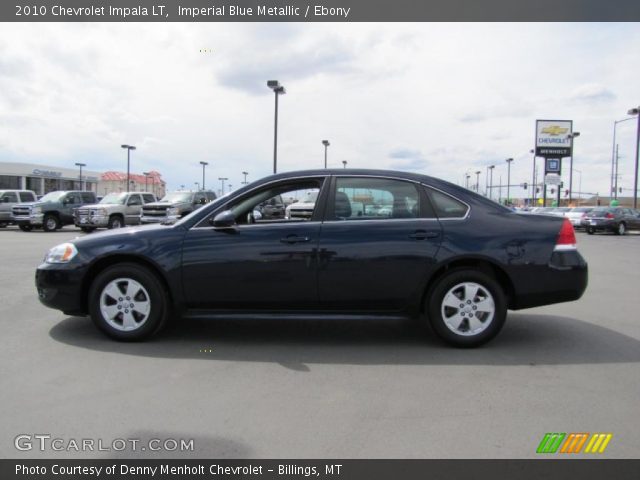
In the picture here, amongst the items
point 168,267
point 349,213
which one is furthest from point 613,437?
point 168,267

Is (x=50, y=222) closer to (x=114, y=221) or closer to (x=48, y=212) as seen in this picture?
(x=48, y=212)

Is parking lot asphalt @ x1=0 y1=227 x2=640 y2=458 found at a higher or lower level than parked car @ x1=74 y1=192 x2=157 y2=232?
lower

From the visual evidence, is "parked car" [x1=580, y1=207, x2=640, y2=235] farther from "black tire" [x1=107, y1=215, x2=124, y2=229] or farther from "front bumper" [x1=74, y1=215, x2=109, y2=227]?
"front bumper" [x1=74, y1=215, x2=109, y2=227]

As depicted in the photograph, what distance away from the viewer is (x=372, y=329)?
586 centimetres

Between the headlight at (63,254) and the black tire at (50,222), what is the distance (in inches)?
855

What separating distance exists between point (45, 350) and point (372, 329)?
329cm

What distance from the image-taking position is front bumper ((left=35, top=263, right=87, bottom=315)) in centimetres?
512

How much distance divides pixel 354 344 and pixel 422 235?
1280 mm

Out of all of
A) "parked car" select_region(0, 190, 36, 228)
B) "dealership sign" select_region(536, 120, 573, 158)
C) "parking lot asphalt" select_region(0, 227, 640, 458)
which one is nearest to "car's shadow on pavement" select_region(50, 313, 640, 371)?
"parking lot asphalt" select_region(0, 227, 640, 458)

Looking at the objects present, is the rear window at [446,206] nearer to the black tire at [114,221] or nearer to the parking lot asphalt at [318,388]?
the parking lot asphalt at [318,388]

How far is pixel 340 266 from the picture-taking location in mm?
4969

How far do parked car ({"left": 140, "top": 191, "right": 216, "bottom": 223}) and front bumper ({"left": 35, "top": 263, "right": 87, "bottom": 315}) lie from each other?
54.1ft

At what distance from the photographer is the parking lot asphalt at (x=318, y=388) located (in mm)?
3199
